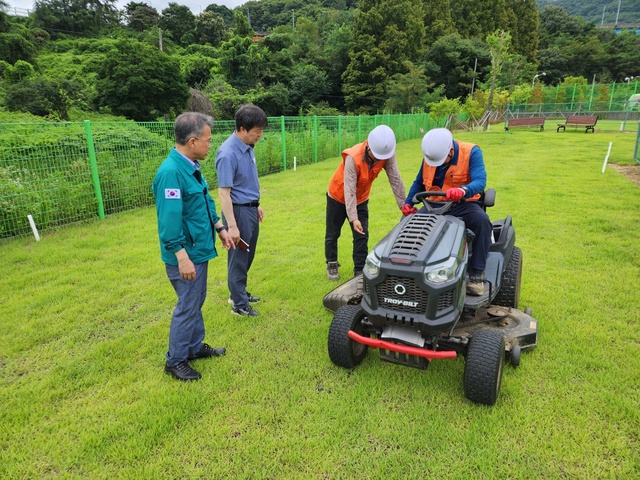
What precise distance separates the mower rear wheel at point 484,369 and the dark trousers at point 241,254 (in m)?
2.04

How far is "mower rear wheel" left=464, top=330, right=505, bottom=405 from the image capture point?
2.36 m

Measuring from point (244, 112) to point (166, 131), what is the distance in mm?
5511

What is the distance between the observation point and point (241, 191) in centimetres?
340

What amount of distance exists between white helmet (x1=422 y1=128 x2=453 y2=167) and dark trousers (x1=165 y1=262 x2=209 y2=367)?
6.21 feet

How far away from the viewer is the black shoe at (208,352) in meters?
3.06

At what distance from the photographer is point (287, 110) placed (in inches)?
1727

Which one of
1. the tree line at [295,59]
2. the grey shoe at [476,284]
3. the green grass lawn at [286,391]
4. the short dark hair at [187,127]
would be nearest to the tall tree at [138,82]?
the tree line at [295,59]

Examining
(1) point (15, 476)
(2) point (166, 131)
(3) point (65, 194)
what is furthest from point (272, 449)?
(2) point (166, 131)

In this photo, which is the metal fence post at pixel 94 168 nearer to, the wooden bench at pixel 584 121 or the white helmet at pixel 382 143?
the white helmet at pixel 382 143

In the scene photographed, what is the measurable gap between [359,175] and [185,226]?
1.83 metres

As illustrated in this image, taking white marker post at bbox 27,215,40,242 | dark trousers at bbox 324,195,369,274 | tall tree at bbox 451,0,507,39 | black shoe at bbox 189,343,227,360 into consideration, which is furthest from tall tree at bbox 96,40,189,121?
tall tree at bbox 451,0,507,39

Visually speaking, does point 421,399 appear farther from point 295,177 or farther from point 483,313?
point 295,177

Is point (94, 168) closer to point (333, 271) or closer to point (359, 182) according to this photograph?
point (333, 271)

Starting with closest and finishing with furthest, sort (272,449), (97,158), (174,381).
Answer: (272,449)
(174,381)
(97,158)
